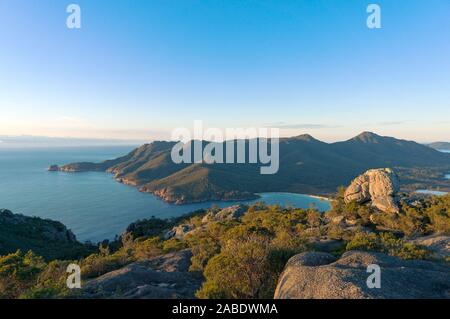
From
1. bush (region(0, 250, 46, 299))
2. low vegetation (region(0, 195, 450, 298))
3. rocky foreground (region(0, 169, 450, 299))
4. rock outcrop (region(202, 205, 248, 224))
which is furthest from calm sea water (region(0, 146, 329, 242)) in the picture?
→ bush (region(0, 250, 46, 299))

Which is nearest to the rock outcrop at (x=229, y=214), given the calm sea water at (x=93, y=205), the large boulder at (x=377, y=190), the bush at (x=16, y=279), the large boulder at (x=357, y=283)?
the large boulder at (x=377, y=190)

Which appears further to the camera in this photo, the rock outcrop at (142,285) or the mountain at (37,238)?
the mountain at (37,238)

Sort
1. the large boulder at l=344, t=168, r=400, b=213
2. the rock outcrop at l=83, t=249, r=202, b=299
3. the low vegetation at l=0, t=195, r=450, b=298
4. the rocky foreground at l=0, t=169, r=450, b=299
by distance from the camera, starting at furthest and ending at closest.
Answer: the large boulder at l=344, t=168, r=400, b=213 < the rock outcrop at l=83, t=249, r=202, b=299 < the low vegetation at l=0, t=195, r=450, b=298 < the rocky foreground at l=0, t=169, r=450, b=299

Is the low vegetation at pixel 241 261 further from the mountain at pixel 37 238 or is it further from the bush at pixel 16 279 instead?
the mountain at pixel 37 238

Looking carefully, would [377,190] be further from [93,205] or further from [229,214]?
[93,205]

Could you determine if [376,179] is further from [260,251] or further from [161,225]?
[161,225]

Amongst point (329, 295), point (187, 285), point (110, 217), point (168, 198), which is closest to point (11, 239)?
point (187, 285)

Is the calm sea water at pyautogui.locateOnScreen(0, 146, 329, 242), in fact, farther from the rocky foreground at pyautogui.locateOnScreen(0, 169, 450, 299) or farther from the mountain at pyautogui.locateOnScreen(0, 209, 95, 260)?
the rocky foreground at pyautogui.locateOnScreen(0, 169, 450, 299)

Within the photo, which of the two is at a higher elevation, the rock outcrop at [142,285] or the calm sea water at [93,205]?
the rock outcrop at [142,285]
